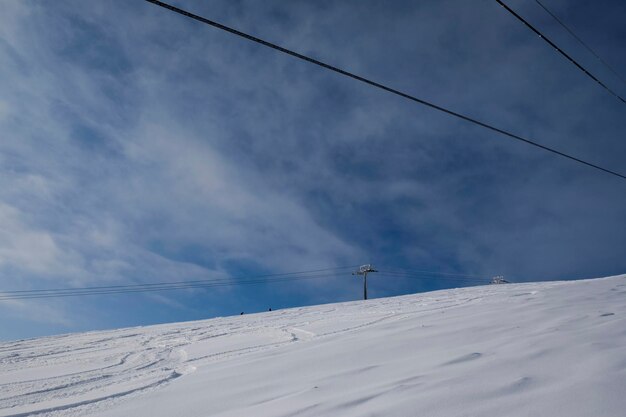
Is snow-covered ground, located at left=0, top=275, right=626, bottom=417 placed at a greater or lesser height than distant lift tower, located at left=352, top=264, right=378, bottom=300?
lesser

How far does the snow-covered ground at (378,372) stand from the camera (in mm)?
2475

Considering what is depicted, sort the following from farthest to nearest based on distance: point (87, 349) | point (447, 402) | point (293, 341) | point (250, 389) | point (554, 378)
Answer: point (87, 349), point (293, 341), point (250, 389), point (554, 378), point (447, 402)

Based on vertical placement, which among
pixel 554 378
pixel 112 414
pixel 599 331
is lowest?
pixel 112 414

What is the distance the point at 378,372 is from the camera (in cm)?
352

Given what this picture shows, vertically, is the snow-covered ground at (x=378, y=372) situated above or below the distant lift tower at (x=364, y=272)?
below

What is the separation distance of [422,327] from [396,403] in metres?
3.29

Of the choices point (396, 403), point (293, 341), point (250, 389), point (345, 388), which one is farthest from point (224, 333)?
point (396, 403)

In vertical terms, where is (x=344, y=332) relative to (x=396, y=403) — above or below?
above

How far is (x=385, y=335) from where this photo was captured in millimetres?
5391

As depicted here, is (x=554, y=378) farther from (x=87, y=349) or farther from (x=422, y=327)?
(x=87, y=349)

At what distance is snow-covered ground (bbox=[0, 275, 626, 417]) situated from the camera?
2475 mm

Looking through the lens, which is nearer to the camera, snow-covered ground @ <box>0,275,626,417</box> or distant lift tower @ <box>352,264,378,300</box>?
snow-covered ground @ <box>0,275,626,417</box>

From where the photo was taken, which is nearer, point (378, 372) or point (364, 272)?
point (378, 372)

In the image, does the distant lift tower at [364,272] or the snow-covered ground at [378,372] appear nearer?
the snow-covered ground at [378,372]
